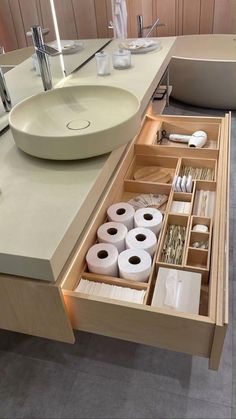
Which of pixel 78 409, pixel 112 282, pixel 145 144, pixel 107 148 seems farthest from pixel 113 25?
pixel 78 409

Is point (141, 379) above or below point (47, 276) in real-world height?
below

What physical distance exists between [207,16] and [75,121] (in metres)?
2.91

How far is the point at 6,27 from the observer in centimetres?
119

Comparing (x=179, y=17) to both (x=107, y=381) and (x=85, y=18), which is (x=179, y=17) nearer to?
(x=85, y=18)

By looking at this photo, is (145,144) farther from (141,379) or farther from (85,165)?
(141,379)

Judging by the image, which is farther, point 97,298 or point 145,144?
point 145,144

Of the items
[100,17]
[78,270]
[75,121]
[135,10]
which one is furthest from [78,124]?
[135,10]

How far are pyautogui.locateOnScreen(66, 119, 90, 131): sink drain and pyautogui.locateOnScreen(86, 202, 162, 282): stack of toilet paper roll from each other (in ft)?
Result: 1.00

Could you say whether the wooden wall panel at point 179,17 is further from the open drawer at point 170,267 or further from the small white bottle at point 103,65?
the open drawer at point 170,267

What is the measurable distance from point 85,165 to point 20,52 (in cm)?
65

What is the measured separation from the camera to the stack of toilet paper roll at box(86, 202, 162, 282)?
103cm

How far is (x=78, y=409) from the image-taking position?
3.82 feet

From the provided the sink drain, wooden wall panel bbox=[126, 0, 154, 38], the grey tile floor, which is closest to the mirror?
the sink drain

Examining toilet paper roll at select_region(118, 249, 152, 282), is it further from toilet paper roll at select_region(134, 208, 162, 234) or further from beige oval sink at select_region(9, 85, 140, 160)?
beige oval sink at select_region(9, 85, 140, 160)
